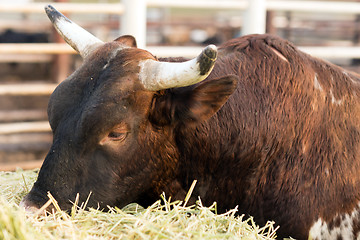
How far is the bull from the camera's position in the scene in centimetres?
279

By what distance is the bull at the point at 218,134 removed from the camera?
2785 millimetres

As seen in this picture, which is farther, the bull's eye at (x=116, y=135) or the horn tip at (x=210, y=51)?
the bull's eye at (x=116, y=135)

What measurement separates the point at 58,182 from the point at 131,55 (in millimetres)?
809

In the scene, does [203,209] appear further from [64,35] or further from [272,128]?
[64,35]

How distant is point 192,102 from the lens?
286 centimetres

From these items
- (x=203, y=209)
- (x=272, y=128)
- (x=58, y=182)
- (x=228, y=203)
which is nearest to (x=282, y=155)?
(x=272, y=128)

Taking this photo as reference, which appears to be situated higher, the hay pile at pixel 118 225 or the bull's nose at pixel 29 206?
the bull's nose at pixel 29 206

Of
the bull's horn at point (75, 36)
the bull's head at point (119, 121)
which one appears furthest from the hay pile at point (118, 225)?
the bull's horn at point (75, 36)

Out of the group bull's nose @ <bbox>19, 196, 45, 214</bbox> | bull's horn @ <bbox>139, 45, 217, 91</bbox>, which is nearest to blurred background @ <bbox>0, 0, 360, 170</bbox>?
bull's horn @ <bbox>139, 45, 217, 91</bbox>

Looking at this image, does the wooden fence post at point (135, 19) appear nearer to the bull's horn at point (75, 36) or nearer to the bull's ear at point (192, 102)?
the bull's horn at point (75, 36)

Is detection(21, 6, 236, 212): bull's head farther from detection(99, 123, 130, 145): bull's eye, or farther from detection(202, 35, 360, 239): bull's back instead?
detection(202, 35, 360, 239): bull's back

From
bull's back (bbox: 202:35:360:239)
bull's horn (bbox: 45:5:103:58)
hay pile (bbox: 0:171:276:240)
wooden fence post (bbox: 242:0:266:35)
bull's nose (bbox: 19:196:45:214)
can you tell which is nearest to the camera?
hay pile (bbox: 0:171:276:240)

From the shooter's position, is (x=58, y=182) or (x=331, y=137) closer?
(x=58, y=182)

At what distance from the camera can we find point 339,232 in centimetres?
310
